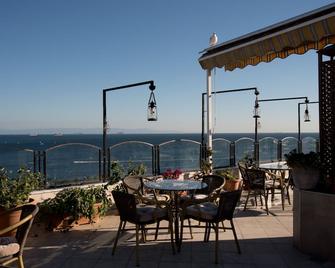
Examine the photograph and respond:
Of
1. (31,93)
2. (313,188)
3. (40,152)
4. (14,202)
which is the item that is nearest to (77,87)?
(31,93)

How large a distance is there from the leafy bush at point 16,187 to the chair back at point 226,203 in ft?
8.33

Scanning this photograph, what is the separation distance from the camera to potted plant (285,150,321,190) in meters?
4.12

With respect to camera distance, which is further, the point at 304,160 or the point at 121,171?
the point at 121,171

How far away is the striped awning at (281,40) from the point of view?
3518 mm

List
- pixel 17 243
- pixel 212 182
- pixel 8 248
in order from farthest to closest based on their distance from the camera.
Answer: pixel 212 182 < pixel 17 243 < pixel 8 248

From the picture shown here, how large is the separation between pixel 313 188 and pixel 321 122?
778 millimetres

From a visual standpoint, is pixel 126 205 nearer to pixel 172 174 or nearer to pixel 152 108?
pixel 172 174


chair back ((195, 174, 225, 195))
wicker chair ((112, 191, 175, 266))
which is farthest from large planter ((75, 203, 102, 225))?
chair back ((195, 174, 225, 195))

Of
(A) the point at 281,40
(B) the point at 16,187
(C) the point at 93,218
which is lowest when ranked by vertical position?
(C) the point at 93,218

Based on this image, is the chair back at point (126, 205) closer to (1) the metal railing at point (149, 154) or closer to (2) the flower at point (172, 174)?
(2) the flower at point (172, 174)

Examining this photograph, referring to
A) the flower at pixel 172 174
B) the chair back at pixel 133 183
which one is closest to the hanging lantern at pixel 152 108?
the flower at pixel 172 174

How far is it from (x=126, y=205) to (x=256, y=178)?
316 cm

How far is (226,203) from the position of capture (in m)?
4.08

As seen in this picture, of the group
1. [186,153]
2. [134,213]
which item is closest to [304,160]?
[134,213]
